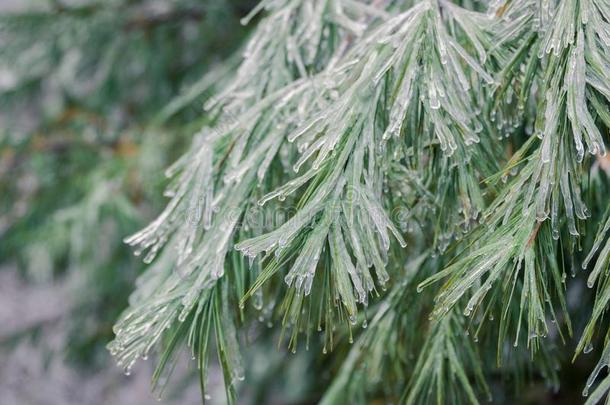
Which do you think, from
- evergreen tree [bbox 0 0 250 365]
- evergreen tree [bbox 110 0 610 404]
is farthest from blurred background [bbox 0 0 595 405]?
evergreen tree [bbox 110 0 610 404]

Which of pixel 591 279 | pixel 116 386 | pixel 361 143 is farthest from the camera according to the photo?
pixel 116 386

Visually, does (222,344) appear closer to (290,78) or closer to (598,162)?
(290,78)

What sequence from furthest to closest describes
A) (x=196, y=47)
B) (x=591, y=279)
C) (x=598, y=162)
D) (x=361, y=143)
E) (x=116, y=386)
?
(x=116, y=386)
(x=196, y=47)
(x=598, y=162)
(x=361, y=143)
(x=591, y=279)

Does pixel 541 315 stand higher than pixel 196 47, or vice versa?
pixel 196 47

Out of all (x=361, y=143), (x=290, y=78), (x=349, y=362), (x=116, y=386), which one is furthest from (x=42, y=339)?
(x=361, y=143)

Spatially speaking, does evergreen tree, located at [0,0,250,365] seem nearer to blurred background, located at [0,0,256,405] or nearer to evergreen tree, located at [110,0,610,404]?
blurred background, located at [0,0,256,405]

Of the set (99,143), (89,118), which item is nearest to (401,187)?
(99,143)

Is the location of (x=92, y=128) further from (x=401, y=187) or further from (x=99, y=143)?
(x=401, y=187)

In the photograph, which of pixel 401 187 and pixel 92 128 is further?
pixel 92 128

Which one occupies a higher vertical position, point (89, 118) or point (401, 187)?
point (89, 118)
